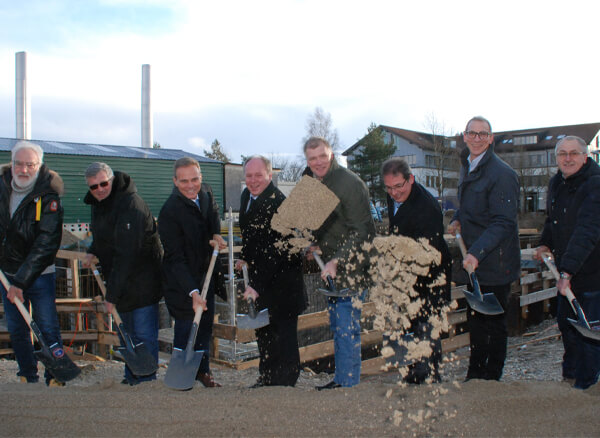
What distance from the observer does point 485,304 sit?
121 inches

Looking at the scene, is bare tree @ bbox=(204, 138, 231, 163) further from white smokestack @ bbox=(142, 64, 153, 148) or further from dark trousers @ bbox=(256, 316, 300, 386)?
dark trousers @ bbox=(256, 316, 300, 386)

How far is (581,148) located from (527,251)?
21.3 feet

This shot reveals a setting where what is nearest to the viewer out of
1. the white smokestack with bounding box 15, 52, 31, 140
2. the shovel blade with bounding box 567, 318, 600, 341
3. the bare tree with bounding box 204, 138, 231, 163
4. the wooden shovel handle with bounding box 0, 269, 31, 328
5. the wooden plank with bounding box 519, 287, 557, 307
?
the shovel blade with bounding box 567, 318, 600, 341

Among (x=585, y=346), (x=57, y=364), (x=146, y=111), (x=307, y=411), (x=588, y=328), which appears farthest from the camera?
(x=146, y=111)

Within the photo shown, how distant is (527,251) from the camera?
30.1 feet

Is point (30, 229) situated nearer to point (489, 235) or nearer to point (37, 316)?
point (37, 316)

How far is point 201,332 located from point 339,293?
1068 mm

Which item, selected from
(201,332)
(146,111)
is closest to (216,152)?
(146,111)

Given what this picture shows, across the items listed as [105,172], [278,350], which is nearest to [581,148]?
[278,350]

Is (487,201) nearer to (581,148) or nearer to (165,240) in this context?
(581,148)

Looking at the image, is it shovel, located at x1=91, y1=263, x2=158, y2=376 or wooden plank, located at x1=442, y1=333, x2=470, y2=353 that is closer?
shovel, located at x1=91, y1=263, x2=158, y2=376

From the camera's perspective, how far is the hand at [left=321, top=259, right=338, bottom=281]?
3090 mm

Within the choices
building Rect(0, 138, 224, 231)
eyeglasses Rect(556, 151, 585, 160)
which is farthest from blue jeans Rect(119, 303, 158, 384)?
building Rect(0, 138, 224, 231)

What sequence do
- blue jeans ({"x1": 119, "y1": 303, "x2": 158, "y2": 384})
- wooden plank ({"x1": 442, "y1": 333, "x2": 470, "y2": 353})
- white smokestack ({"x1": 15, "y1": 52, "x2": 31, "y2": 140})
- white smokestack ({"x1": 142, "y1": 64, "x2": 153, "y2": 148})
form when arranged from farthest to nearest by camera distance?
white smokestack ({"x1": 142, "y1": 64, "x2": 153, "y2": 148}) → white smokestack ({"x1": 15, "y1": 52, "x2": 31, "y2": 140}) → wooden plank ({"x1": 442, "y1": 333, "x2": 470, "y2": 353}) → blue jeans ({"x1": 119, "y1": 303, "x2": 158, "y2": 384})
